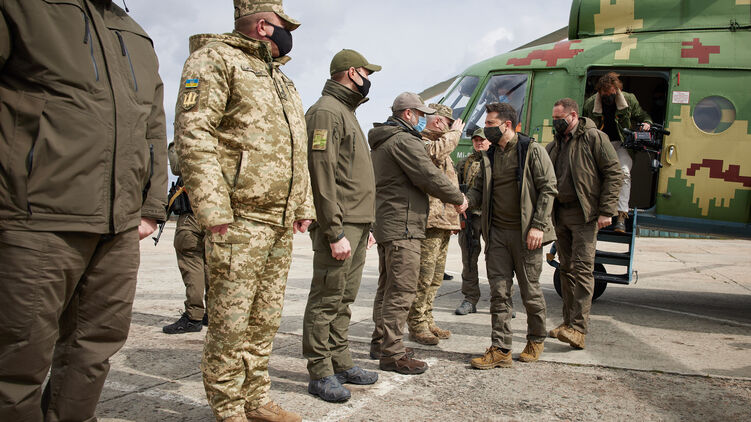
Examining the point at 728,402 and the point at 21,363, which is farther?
the point at 728,402

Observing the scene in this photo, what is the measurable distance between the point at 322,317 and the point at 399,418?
0.78 m

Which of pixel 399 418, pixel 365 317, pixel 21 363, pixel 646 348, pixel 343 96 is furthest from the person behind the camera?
pixel 365 317

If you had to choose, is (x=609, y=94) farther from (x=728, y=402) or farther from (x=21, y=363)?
(x=21, y=363)

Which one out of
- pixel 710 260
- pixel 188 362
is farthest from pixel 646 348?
pixel 710 260

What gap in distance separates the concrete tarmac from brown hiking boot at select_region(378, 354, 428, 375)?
0.06 m

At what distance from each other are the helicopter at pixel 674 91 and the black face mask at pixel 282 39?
14.0 feet

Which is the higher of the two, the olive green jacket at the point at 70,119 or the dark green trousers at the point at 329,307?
the olive green jacket at the point at 70,119

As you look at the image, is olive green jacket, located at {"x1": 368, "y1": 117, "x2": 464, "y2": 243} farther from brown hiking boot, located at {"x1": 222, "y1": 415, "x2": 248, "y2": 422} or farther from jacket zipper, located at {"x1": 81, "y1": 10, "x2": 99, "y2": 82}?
jacket zipper, located at {"x1": 81, "y1": 10, "x2": 99, "y2": 82}

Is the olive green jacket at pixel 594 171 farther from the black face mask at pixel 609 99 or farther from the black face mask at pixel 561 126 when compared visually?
the black face mask at pixel 609 99

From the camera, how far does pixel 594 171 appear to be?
4.97 metres

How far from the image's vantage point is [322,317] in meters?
3.46

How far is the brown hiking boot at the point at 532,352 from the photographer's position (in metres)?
4.24

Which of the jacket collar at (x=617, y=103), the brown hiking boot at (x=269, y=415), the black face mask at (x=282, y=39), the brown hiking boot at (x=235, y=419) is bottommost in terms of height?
the brown hiking boot at (x=269, y=415)

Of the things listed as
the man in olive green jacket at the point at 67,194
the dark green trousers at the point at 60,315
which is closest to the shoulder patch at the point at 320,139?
the man in olive green jacket at the point at 67,194
